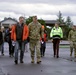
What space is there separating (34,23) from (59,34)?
4237 mm

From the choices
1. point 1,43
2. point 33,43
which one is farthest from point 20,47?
point 1,43

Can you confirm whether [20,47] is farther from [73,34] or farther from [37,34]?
[73,34]

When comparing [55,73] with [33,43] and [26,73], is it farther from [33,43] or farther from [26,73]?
[33,43]

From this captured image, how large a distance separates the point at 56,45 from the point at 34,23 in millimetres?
4367

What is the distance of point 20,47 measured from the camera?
15.6 meters

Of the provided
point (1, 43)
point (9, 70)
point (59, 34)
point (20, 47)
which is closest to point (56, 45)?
point (59, 34)

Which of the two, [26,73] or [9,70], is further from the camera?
[9,70]

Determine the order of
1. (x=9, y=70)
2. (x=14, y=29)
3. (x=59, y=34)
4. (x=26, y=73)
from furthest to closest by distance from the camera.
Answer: (x=59, y=34) < (x=14, y=29) < (x=9, y=70) < (x=26, y=73)

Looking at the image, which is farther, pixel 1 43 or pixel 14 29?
pixel 1 43

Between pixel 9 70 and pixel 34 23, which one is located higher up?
pixel 34 23

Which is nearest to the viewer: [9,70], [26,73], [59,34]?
[26,73]

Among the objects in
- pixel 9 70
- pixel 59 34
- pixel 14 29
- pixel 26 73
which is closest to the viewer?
pixel 26 73

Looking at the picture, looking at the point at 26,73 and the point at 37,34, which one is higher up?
the point at 37,34

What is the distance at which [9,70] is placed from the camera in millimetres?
12867
